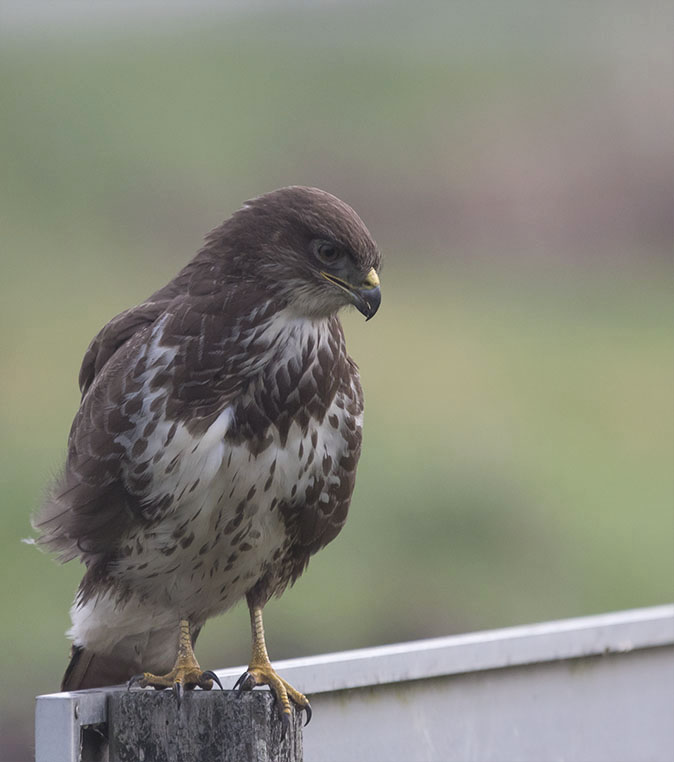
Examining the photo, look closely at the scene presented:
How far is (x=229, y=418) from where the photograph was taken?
3.18 meters

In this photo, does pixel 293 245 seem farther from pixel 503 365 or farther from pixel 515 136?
pixel 515 136

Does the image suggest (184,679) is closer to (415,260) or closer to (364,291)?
(364,291)

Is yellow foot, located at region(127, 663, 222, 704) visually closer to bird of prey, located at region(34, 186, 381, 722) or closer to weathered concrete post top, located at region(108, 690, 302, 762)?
bird of prey, located at region(34, 186, 381, 722)

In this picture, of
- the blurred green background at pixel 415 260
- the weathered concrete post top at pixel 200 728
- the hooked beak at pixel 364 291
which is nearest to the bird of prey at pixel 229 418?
the hooked beak at pixel 364 291

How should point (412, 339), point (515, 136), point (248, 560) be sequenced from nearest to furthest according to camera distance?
point (248, 560) < point (412, 339) < point (515, 136)

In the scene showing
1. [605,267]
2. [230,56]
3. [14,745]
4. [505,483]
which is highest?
[230,56]

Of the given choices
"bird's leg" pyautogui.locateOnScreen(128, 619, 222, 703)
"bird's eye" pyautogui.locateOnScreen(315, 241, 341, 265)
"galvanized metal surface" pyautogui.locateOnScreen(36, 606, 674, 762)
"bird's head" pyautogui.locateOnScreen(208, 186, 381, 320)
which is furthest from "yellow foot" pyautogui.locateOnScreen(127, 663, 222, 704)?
"bird's eye" pyautogui.locateOnScreen(315, 241, 341, 265)

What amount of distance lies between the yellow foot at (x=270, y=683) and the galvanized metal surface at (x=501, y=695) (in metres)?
0.06

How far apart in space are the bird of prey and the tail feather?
332 millimetres

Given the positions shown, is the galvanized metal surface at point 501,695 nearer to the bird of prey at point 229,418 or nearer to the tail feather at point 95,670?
the bird of prey at point 229,418

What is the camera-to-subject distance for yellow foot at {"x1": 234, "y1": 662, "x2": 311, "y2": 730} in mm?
3031

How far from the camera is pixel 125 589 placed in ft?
11.3

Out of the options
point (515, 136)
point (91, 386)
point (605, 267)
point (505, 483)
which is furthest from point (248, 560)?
point (515, 136)

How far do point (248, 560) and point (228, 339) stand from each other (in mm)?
539
